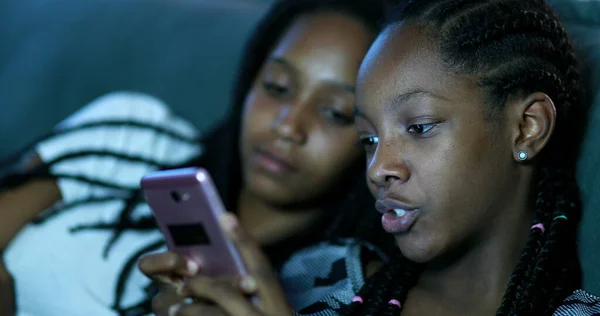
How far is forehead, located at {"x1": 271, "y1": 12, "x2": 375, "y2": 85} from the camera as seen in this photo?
50.6 inches

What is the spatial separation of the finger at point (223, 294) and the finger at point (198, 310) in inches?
0.5

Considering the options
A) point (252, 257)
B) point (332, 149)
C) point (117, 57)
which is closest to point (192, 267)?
point (252, 257)

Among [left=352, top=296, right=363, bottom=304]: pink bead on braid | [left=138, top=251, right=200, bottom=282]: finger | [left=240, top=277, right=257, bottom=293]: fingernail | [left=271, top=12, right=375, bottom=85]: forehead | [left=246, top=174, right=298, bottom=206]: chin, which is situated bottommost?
[left=138, top=251, right=200, bottom=282]: finger

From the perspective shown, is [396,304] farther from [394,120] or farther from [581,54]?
[581,54]

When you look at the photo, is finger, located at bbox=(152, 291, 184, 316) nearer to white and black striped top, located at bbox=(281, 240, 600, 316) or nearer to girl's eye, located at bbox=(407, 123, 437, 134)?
white and black striped top, located at bbox=(281, 240, 600, 316)

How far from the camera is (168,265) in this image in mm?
999

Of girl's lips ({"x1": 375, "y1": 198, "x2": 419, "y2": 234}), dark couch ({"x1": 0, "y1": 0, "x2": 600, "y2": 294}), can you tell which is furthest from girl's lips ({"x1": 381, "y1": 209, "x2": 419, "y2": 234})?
dark couch ({"x1": 0, "y1": 0, "x2": 600, "y2": 294})

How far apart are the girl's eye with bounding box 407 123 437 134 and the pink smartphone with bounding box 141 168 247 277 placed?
0.81ft

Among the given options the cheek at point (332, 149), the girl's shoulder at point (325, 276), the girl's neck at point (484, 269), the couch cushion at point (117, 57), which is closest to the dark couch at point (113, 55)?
the couch cushion at point (117, 57)

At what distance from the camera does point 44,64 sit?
1.92m

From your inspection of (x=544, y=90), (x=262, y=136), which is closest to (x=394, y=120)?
(x=544, y=90)

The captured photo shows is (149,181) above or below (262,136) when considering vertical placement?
below

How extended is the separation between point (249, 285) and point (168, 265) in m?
0.14

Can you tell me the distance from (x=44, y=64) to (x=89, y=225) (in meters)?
0.72
